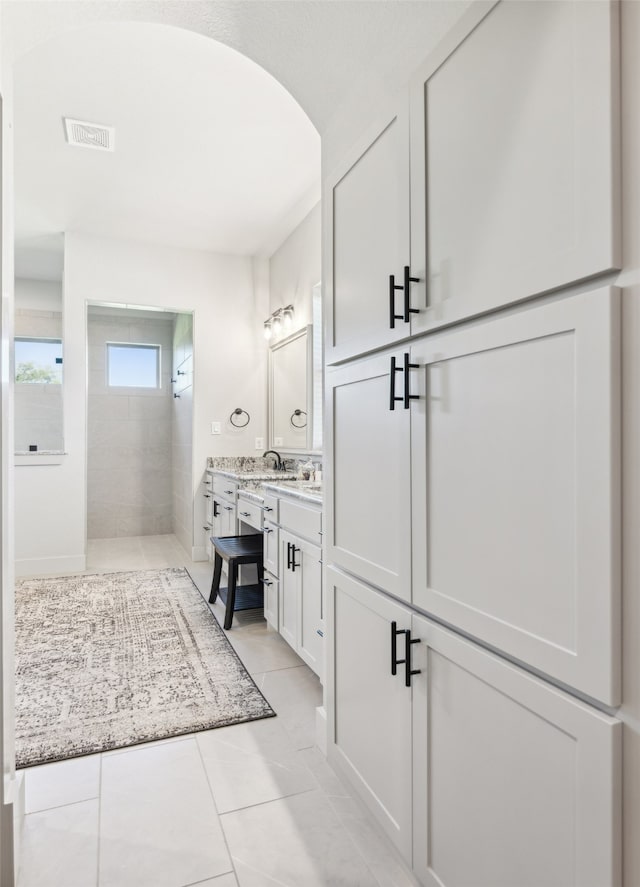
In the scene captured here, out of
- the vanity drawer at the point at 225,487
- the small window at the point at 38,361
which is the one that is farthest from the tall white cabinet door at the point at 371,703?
the small window at the point at 38,361

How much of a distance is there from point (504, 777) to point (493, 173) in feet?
3.66

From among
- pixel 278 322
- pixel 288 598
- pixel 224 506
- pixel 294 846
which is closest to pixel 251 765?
pixel 294 846

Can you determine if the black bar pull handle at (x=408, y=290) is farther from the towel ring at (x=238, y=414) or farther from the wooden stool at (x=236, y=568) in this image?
the towel ring at (x=238, y=414)

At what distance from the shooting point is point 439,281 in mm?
1146

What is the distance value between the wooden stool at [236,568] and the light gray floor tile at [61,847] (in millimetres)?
1474

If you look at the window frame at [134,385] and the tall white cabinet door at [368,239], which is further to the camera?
the window frame at [134,385]

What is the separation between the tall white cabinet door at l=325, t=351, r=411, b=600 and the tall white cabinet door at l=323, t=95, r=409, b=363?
3.9 inches

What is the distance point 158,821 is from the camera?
1552 millimetres

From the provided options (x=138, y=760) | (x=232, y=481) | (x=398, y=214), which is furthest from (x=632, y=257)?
(x=232, y=481)

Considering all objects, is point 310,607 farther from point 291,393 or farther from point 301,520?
point 291,393

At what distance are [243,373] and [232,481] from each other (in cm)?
145

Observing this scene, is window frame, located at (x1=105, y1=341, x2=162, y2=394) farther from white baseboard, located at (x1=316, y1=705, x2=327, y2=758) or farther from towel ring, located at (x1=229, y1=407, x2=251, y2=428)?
white baseboard, located at (x1=316, y1=705, x2=327, y2=758)

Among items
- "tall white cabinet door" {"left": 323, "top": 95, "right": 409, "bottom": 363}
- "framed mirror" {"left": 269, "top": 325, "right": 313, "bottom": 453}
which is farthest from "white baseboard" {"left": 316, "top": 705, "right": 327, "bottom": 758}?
"framed mirror" {"left": 269, "top": 325, "right": 313, "bottom": 453}

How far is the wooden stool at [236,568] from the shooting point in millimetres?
3068
